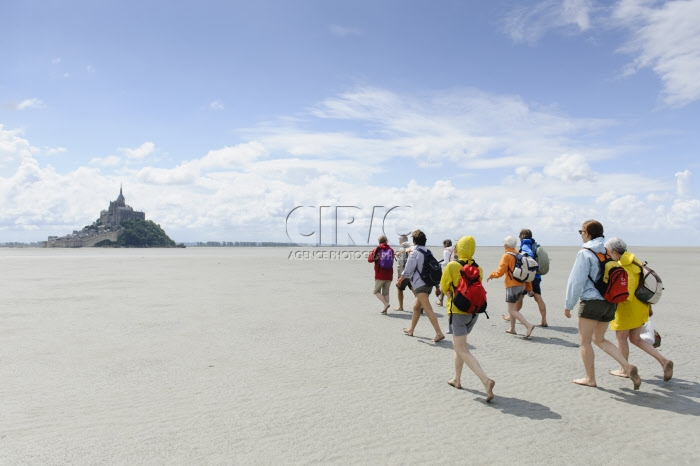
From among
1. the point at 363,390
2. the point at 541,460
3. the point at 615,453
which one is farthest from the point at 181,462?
the point at 615,453

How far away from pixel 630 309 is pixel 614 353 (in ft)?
2.21

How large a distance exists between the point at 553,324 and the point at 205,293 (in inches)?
438

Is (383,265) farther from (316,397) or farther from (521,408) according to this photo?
(521,408)

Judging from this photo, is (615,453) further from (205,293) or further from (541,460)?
(205,293)

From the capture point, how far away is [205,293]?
16.3 meters

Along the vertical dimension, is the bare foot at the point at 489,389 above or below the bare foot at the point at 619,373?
above

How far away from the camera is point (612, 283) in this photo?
5660 mm

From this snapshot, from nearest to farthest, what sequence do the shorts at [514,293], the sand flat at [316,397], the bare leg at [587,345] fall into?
1. the sand flat at [316,397]
2. the bare leg at [587,345]
3. the shorts at [514,293]

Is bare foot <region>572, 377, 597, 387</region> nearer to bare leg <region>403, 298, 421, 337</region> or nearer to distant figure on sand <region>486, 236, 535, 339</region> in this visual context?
distant figure on sand <region>486, 236, 535, 339</region>

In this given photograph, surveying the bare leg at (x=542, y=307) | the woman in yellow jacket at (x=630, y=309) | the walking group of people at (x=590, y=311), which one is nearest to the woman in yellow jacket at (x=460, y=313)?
the walking group of people at (x=590, y=311)

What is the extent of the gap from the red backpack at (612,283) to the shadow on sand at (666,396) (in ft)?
4.01

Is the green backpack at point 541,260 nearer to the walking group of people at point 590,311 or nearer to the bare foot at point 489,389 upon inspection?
the walking group of people at point 590,311

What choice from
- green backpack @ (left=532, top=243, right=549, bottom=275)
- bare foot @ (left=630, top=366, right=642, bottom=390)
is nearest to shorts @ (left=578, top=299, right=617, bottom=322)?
bare foot @ (left=630, top=366, right=642, bottom=390)

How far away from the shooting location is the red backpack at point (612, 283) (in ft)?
18.6
